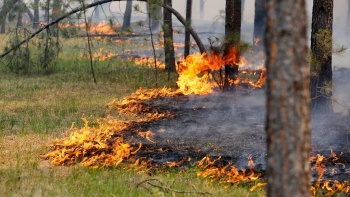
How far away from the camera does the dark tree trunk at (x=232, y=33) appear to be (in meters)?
13.3

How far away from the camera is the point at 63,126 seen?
10266mm

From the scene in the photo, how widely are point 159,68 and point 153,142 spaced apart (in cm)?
1075

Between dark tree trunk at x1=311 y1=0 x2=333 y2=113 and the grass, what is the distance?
378 cm

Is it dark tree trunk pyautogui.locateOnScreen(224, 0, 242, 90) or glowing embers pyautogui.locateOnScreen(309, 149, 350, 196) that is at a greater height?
dark tree trunk pyautogui.locateOnScreen(224, 0, 242, 90)

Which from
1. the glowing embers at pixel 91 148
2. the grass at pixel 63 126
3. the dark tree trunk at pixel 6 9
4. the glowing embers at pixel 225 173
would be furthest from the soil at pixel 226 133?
the dark tree trunk at pixel 6 9

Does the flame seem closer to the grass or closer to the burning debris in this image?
the grass

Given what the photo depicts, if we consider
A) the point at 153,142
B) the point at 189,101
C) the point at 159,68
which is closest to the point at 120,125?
the point at 153,142

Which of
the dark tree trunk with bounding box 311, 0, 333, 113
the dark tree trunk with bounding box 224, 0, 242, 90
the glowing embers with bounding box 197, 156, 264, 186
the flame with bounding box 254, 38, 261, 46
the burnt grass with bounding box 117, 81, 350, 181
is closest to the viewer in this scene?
the glowing embers with bounding box 197, 156, 264, 186

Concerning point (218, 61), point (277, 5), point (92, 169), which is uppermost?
point (277, 5)

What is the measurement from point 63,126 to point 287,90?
24.5 feet

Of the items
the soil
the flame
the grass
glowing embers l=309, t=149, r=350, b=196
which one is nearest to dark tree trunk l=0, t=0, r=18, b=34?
the grass

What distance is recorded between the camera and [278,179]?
342 centimetres

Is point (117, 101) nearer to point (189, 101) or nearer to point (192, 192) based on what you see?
point (189, 101)

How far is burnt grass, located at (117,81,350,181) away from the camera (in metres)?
7.75
